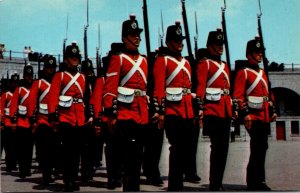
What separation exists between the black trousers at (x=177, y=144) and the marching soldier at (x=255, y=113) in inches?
38.3

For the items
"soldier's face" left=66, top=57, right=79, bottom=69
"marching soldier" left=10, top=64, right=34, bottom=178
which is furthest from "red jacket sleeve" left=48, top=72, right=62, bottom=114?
"marching soldier" left=10, top=64, right=34, bottom=178

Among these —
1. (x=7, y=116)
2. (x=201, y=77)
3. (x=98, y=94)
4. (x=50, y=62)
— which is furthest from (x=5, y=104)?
(x=201, y=77)

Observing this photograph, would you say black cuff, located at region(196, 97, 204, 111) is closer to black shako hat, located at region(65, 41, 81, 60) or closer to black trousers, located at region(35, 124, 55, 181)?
black shako hat, located at region(65, 41, 81, 60)

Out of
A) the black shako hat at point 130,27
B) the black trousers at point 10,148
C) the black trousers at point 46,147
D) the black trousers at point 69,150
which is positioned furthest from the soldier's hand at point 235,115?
the black trousers at point 10,148

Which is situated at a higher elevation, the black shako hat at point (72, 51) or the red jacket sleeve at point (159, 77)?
the black shako hat at point (72, 51)

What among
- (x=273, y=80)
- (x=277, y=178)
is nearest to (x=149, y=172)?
(x=277, y=178)

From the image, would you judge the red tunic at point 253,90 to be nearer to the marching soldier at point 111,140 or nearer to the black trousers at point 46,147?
the marching soldier at point 111,140

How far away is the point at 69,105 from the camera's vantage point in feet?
25.1

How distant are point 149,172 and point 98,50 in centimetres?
439

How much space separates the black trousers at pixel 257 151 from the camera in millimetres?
7238

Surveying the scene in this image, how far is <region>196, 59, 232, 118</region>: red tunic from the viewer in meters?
7.03

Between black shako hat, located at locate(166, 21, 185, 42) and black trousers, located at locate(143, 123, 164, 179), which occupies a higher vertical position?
black shako hat, located at locate(166, 21, 185, 42)

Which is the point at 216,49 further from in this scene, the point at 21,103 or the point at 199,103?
the point at 21,103

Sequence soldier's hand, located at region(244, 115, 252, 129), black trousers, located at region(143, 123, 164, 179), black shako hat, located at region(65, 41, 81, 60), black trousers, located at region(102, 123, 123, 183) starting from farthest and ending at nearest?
black trousers, located at region(143, 123, 164, 179) < black shako hat, located at region(65, 41, 81, 60) < soldier's hand, located at region(244, 115, 252, 129) < black trousers, located at region(102, 123, 123, 183)
